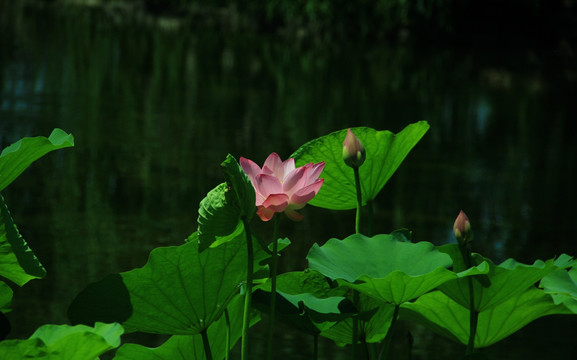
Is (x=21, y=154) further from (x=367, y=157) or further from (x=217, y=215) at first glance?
(x=367, y=157)

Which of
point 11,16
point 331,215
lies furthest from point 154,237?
point 11,16

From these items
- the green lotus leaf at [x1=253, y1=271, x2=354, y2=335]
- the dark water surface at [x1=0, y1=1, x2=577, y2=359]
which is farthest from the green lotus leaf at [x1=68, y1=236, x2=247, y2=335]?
the dark water surface at [x1=0, y1=1, x2=577, y2=359]

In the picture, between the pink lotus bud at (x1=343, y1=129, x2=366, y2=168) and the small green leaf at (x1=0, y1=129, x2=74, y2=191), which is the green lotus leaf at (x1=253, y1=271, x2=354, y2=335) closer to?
the pink lotus bud at (x1=343, y1=129, x2=366, y2=168)

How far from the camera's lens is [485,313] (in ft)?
3.53

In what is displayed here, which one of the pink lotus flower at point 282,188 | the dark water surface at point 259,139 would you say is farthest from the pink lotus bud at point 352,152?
the dark water surface at point 259,139

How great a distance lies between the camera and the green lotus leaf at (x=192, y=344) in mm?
994

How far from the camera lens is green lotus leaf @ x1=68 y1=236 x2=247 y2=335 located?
94cm

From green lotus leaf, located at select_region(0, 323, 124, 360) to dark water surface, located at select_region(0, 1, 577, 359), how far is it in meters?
1.41

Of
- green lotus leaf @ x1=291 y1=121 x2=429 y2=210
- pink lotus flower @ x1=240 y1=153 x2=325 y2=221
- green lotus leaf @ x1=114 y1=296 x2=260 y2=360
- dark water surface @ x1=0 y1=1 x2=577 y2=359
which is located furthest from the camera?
dark water surface @ x1=0 y1=1 x2=577 y2=359

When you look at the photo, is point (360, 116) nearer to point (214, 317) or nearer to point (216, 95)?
point (216, 95)

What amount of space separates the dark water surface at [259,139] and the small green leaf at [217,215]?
1318mm

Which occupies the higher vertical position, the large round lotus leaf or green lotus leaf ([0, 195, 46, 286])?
green lotus leaf ([0, 195, 46, 286])

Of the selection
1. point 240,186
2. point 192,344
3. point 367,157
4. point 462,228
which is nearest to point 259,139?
point 367,157

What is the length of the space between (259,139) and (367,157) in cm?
372
